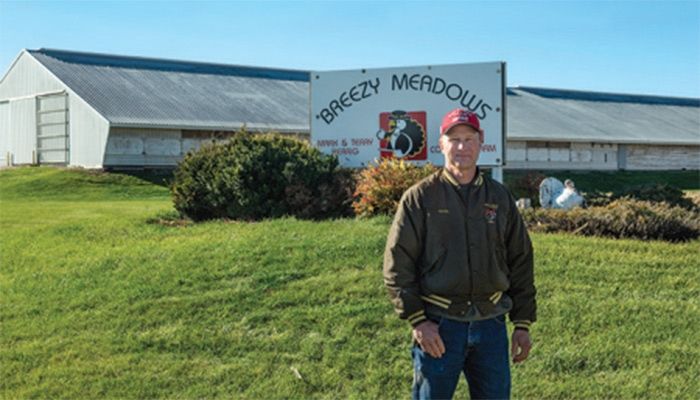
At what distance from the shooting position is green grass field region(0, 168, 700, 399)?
6.60 meters

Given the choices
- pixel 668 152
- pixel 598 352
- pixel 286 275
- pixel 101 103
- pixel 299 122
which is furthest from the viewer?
pixel 668 152

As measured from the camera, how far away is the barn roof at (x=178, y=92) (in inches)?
1369

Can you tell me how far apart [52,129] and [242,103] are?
27.4 feet

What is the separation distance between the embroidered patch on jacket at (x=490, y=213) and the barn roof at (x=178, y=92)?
30046mm

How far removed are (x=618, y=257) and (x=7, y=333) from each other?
20.6 feet

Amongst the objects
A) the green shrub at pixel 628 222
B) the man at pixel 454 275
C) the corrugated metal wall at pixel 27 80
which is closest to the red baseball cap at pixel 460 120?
the man at pixel 454 275

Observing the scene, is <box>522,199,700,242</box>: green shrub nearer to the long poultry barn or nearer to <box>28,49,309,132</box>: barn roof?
the long poultry barn

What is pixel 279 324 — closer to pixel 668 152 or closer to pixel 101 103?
pixel 101 103

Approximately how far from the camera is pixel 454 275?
14.1ft

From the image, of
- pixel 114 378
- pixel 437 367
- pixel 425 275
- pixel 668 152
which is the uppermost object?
pixel 668 152

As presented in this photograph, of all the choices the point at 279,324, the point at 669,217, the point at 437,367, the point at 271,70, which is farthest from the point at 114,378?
the point at 271,70

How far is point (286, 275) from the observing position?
898cm

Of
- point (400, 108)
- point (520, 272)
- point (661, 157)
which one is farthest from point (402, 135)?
point (661, 157)

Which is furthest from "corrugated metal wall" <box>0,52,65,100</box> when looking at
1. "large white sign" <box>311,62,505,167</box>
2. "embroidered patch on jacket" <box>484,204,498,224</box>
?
"embroidered patch on jacket" <box>484,204,498,224</box>
